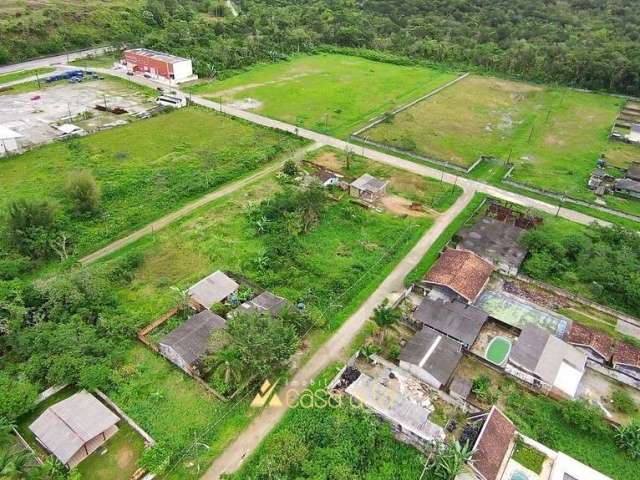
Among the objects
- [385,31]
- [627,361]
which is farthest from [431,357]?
[385,31]

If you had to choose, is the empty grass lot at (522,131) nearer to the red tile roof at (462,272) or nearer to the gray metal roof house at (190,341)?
the red tile roof at (462,272)

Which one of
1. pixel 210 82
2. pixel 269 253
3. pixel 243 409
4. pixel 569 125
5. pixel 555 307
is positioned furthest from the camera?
pixel 210 82

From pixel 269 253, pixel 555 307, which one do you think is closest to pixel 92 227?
pixel 269 253

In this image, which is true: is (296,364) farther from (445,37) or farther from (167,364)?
(445,37)

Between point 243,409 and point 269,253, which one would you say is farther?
point 269,253

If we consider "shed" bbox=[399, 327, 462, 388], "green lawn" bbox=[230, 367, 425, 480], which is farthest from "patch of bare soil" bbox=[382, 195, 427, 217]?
"green lawn" bbox=[230, 367, 425, 480]

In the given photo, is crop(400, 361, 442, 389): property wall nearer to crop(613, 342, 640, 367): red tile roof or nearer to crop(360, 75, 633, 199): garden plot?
crop(613, 342, 640, 367): red tile roof

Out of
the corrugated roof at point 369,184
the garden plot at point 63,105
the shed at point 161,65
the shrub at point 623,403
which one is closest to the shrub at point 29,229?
the garden plot at point 63,105

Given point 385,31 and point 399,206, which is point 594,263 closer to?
point 399,206
